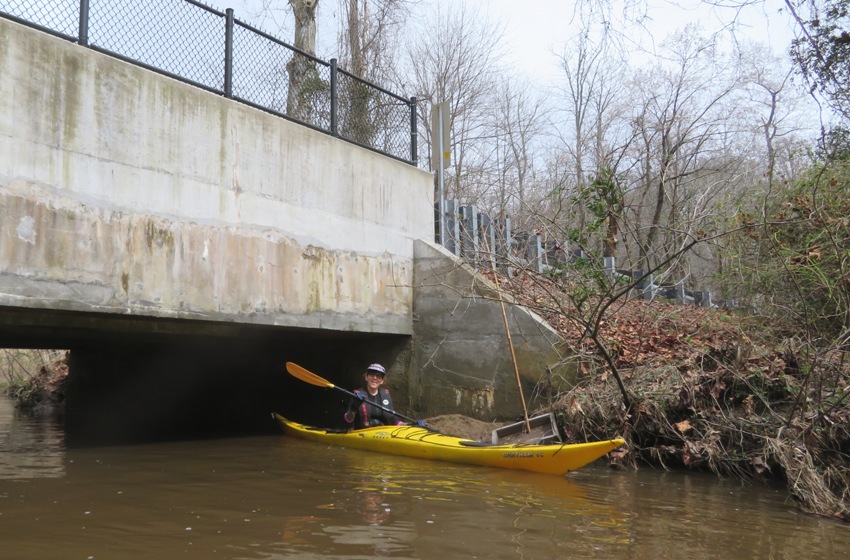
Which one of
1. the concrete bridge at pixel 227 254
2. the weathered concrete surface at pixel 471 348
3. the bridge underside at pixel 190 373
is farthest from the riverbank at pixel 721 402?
the bridge underside at pixel 190 373

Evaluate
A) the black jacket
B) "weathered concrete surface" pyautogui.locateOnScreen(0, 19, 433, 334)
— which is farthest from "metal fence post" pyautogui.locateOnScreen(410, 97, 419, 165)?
the black jacket

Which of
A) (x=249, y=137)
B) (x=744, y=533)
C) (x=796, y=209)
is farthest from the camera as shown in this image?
(x=796, y=209)

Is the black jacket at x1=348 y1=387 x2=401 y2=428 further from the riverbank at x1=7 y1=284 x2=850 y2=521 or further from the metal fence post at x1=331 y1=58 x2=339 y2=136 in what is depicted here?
the metal fence post at x1=331 y1=58 x2=339 y2=136

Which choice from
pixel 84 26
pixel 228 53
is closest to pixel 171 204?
pixel 84 26

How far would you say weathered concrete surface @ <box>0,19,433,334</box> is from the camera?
664 cm

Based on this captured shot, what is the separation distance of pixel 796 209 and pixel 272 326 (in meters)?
7.26

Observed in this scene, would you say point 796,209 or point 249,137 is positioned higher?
point 249,137

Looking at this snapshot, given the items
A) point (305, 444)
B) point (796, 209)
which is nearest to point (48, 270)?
point (305, 444)

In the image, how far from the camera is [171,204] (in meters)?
7.85

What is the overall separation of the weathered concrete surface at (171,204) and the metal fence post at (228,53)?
Result: 13.9 inches

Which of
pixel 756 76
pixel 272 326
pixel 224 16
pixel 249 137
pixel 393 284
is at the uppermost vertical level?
pixel 756 76

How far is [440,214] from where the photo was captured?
12.6m

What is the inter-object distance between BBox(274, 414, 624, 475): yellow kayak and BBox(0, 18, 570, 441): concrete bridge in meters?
1.37

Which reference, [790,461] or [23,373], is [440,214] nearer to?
[790,461]
